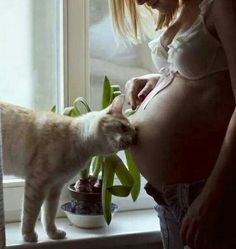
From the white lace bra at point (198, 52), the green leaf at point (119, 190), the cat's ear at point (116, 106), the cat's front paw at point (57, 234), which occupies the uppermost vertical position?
the white lace bra at point (198, 52)

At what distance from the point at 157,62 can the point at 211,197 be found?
0.36 m

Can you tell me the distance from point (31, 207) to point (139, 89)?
36cm

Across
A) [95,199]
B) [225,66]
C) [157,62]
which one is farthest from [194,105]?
[95,199]

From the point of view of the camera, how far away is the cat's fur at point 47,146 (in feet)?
4.52

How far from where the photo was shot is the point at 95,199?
147 centimetres

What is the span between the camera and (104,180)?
4.71 feet

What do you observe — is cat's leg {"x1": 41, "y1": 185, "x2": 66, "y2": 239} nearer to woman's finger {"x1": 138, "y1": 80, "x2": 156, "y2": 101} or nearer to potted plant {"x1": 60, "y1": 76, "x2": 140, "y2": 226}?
potted plant {"x1": 60, "y1": 76, "x2": 140, "y2": 226}

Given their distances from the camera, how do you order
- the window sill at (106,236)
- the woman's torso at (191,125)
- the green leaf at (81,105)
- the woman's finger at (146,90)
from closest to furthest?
the woman's torso at (191,125) → the woman's finger at (146,90) → the window sill at (106,236) → the green leaf at (81,105)

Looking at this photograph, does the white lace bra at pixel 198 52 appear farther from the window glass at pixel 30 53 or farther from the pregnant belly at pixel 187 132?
the window glass at pixel 30 53

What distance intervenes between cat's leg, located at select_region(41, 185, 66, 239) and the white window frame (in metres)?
0.13

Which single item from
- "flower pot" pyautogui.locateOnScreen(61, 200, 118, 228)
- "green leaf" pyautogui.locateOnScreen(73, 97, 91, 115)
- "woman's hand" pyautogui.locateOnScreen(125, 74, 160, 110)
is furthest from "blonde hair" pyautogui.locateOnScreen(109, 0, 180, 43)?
"flower pot" pyautogui.locateOnScreen(61, 200, 118, 228)

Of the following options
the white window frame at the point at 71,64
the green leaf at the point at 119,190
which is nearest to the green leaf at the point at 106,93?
the white window frame at the point at 71,64

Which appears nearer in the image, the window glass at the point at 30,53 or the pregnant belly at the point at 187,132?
the pregnant belly at the point at 187,132

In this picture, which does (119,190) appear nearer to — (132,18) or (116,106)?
(116,106)
